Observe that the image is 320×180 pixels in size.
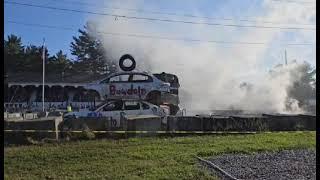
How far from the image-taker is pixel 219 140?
41.1ft

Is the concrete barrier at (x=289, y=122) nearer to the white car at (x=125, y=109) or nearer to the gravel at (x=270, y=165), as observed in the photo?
the gravel at (x=270, y=165)

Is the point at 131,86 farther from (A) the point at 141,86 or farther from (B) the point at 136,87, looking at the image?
(A) the point at 141,86

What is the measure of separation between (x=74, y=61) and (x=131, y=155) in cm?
4993

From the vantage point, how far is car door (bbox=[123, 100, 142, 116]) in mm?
19281

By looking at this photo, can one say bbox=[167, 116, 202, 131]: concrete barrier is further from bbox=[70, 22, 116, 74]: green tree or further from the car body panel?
bbox=[70, 22, 116, 74]: green tree

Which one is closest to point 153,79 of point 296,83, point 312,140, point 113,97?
point 113,97

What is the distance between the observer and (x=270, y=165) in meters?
9.55

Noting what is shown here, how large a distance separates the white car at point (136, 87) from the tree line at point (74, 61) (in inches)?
568

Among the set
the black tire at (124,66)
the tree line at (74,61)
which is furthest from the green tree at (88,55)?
the black tire at (124,66)

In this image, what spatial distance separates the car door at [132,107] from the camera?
19281 millimetres

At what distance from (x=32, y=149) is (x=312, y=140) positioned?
284 inches

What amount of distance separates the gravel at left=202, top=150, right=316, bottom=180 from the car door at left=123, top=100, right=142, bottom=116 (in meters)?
9.11

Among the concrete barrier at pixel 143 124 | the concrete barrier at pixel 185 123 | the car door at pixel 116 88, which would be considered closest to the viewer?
the concrete barrier at pixel 143 124
